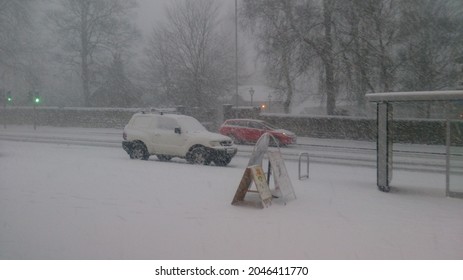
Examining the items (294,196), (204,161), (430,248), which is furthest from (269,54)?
(430,248)

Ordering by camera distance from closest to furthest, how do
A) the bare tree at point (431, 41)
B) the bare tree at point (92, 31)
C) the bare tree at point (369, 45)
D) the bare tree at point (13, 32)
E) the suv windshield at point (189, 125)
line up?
the suv windshield at point (189, 125) < the bare tree at point (13, 32) < the bare tree at point (431, 41) < the bare tree at point (369, 45) < the bare tree at point (92, 31)

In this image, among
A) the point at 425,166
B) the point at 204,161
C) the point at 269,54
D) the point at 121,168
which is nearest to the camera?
the point at 121,168

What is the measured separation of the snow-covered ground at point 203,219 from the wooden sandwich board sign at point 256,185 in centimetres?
18

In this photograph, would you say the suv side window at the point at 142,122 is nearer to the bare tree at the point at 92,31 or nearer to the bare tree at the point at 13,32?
the bare tree at the point at 13,32

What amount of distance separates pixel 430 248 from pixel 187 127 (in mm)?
9902

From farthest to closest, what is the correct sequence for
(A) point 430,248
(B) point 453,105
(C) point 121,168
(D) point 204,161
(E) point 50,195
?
(D) point 204,161
(C) point 121,168
(B) point 453,105
(E) point 50,195
(A) point 430,248

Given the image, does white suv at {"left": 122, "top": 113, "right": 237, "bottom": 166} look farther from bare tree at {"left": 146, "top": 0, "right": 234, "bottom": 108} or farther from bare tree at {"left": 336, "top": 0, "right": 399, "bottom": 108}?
bare tree at {"left": 146, "top": 0, "right": 234, "bottom": 108}

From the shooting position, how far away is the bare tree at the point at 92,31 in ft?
121

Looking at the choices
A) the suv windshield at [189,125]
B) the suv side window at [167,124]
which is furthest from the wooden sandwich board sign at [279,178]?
the suv side window at [167,124]

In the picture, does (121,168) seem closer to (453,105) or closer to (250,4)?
(453,105)

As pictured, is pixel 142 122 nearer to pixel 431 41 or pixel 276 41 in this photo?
pixel 276 41

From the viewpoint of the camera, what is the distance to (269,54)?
29562mm

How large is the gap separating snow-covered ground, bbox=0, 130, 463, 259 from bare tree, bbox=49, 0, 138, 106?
2911 cm

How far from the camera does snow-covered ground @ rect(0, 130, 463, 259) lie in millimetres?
5461
